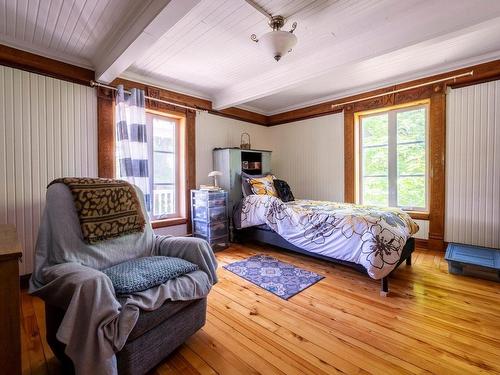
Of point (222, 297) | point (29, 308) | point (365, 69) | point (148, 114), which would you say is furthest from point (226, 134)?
point (29, 308)

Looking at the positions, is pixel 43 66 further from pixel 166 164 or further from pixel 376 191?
pixel 376 191

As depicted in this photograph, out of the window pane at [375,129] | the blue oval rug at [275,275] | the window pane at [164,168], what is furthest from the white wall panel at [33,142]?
the window pane at [375,129]

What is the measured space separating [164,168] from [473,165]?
411 centimetres

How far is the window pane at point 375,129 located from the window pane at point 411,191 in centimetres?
68

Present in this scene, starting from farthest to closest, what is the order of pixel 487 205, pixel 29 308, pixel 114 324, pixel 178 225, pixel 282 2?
pixel 178 225
pixel 487 205
pixel 29 308
pixel 282 2
pixel 114 324

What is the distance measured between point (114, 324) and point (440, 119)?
4.10 meters

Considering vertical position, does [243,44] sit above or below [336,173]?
above

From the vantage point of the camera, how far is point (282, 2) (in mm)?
1874

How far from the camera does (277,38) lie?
75.0 inches

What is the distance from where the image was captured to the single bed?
218 cm

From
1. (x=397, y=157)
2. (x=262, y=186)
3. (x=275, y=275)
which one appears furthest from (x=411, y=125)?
(x=275, y=275)

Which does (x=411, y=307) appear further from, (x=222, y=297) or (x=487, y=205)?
(x=487, y=205)

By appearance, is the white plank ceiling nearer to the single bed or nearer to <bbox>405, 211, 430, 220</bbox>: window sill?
the single bed

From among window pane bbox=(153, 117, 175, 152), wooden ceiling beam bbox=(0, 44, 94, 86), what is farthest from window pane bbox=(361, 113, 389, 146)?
wooden ceiling beam bbox=(0, 44, 94, 86)
